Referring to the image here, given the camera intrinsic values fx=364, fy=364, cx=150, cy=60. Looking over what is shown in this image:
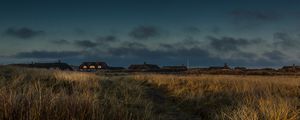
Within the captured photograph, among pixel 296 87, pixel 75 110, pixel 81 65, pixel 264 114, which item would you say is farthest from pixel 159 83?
pixel 81 65

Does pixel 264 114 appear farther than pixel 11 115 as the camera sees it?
Yes

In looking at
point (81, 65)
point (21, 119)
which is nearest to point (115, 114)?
point (21, 119)

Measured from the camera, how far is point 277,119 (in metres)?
7.49

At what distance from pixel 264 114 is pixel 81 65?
9489 cm

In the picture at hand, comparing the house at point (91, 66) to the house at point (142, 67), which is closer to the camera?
the house at point (91, 66)

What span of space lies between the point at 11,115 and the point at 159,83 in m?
16.5

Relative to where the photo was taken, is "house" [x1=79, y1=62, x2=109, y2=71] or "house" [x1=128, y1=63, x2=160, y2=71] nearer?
"house" [x1=79, y1=62, x2=109, y2=71]

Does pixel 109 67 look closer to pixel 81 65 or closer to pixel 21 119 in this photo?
pixel 81 65

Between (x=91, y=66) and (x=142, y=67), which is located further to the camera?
(x=142, y=67)

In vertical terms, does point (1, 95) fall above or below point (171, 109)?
above

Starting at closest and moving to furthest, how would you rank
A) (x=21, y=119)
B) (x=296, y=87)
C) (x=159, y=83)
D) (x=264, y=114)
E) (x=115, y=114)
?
(x=21, y=119), (x=115, y=114), (x=264, y=114), (x=296, y=87), (x=159, y=83)

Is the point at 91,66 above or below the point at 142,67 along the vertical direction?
above

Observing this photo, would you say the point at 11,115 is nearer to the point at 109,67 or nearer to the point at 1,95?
the point at 1,95

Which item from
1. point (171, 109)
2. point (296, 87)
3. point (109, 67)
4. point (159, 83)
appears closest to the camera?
point (171, 109)
